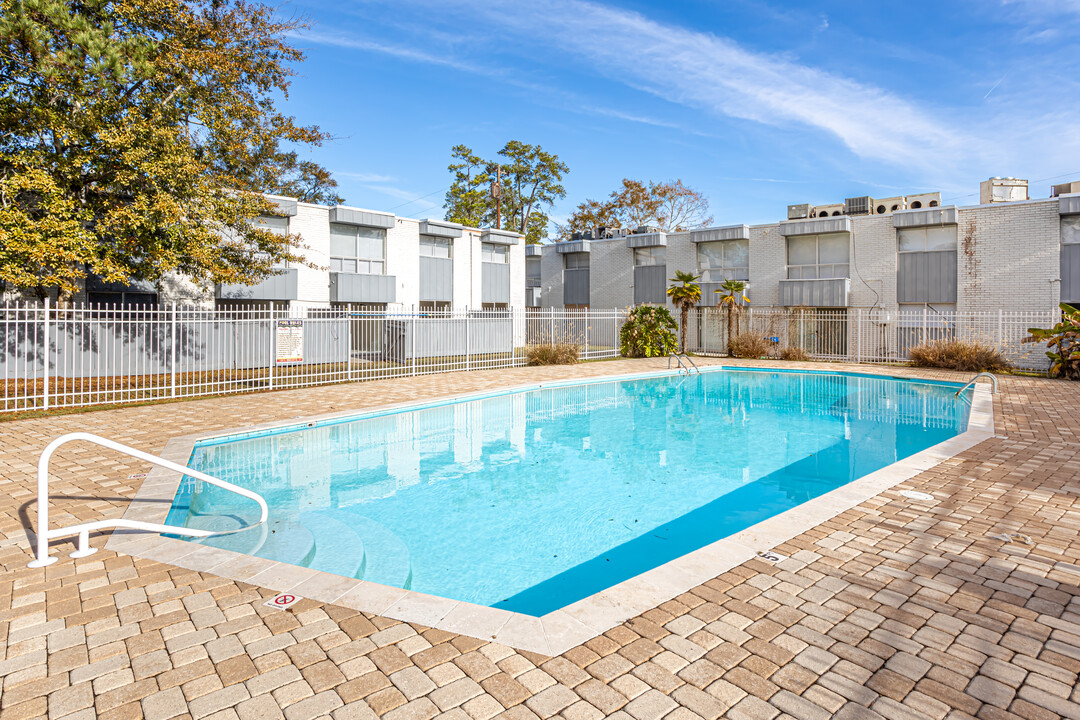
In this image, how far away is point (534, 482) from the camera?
291 inches

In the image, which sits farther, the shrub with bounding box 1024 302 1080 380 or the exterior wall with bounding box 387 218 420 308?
the exterior wall with bounding box 387 218 420 308

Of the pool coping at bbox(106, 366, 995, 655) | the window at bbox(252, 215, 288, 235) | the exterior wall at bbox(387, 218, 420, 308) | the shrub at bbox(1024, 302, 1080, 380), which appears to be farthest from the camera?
the exterior wall at bbox(387, 218, 420, 308)

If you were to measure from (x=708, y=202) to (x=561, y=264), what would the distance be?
14.7 m

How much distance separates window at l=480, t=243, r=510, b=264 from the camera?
27766 mm

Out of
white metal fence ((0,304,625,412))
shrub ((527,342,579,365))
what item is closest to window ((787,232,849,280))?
white metal fence ((0,304,625,412))

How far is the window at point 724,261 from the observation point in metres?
26.9

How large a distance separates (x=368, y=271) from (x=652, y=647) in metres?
22.3

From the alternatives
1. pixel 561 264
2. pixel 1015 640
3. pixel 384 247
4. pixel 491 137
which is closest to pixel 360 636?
pixel 1015 640

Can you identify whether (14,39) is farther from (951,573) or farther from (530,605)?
(951,573)

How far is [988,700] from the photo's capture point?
246cm

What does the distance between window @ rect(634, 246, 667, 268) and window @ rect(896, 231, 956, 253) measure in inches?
401

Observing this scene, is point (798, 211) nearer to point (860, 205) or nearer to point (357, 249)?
point (860, 205)

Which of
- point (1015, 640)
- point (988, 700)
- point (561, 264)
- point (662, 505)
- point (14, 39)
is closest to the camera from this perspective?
point (988, 700)

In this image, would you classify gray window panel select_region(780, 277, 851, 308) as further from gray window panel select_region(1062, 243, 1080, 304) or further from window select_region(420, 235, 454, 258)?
window select_region(420, 235, 454, 258)
